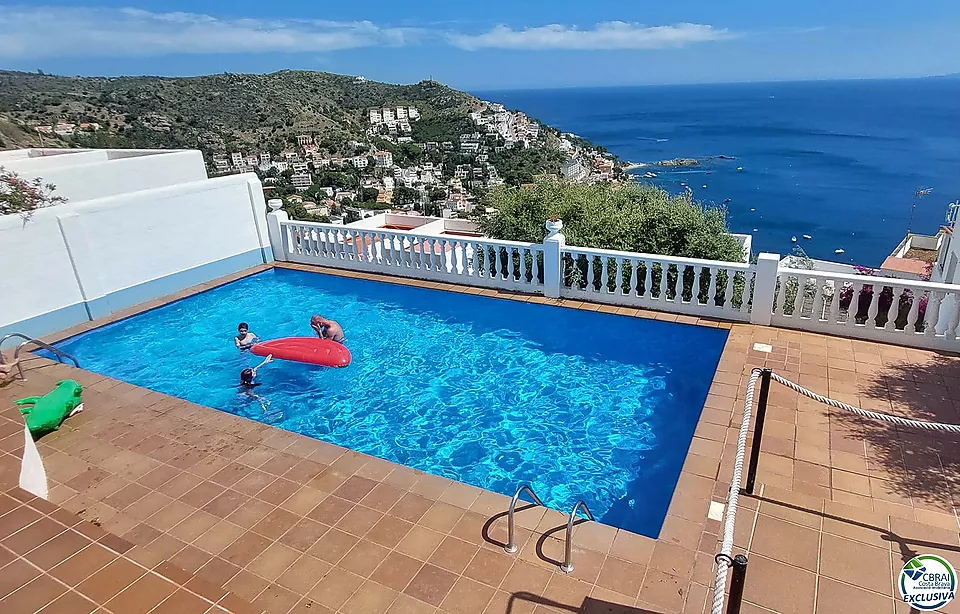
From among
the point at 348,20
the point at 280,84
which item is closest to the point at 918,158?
the point at 348,20

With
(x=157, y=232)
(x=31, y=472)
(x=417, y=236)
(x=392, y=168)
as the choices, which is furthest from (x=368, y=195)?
(x=31, y=472)

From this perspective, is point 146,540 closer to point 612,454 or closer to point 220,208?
point 612,454

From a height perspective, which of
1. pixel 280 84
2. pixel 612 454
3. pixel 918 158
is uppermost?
pixel 280 84

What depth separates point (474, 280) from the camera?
957cm

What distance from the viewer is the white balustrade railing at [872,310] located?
622 cm

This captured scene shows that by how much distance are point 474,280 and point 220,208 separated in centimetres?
547

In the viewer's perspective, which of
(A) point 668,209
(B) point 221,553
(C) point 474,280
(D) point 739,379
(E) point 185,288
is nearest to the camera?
(B) point 221,553

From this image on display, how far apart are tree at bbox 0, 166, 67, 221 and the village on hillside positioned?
1725 cm

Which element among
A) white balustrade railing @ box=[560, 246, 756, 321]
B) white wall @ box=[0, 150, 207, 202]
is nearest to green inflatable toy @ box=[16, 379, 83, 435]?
white wall @ box=[0, 150, 207, 202]

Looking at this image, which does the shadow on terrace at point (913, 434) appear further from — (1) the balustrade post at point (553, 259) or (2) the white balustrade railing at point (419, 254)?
(2) the white balustrade railing at point (419, 254)

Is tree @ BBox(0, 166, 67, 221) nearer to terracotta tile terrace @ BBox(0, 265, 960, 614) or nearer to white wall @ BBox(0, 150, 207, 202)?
white wall @ BBox(0, 150, 207, 202)

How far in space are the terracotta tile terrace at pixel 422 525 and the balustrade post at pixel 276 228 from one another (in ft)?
20.8

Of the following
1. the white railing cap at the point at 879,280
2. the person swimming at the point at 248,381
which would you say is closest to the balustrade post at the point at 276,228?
the person swimming at the point at 248,381

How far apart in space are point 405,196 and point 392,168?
41.9 ft
